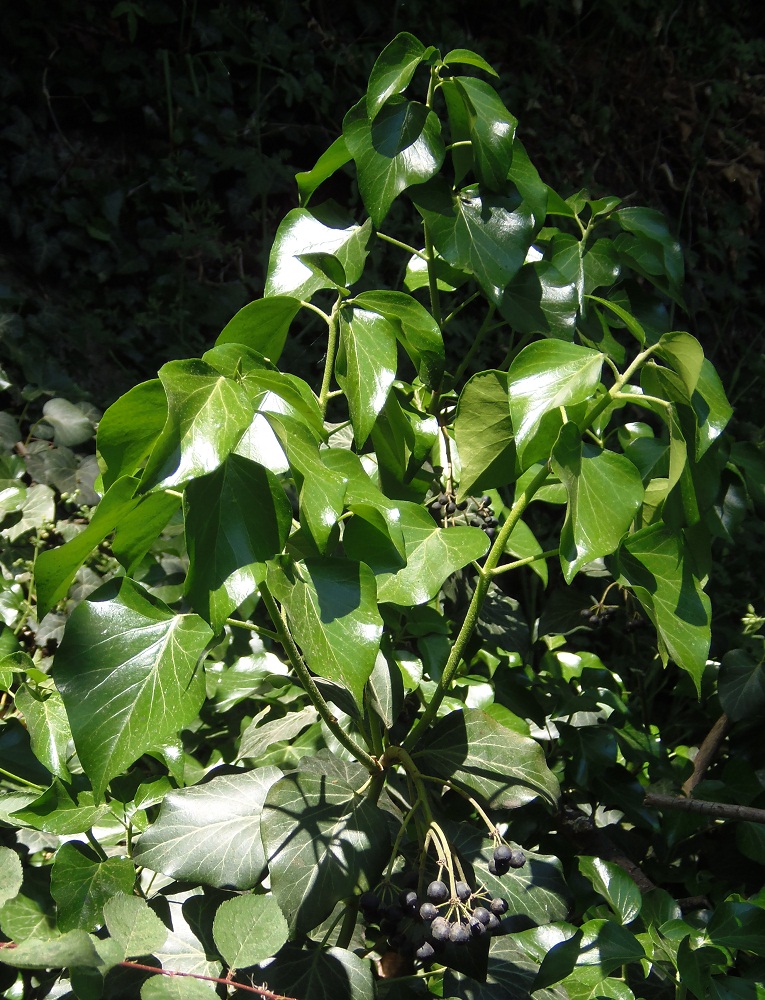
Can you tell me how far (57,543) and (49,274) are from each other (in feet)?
3.05

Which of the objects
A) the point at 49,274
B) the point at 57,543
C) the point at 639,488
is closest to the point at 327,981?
the point at 639,488

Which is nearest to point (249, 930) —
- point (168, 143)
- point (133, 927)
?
point (133, 927)

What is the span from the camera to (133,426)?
1.99ft

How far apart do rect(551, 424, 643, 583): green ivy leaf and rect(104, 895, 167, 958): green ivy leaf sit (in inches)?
17.1

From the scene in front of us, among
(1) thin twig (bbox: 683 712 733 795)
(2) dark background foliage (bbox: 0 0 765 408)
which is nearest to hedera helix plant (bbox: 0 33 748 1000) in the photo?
(1) thin twig (bbox: 683 712 733 795)

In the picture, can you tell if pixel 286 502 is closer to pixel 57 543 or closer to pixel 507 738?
pixel 507 738

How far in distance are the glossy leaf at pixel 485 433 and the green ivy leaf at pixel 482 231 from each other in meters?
0.10

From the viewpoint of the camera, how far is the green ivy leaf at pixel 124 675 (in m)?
0.64

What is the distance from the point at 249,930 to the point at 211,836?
0.54 feet

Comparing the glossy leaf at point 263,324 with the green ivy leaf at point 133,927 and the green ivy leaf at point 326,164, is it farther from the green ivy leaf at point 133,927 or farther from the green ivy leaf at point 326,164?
the green ivy leaf at point 133,927

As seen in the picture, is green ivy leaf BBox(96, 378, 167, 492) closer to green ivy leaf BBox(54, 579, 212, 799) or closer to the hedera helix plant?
the hedera helix plant

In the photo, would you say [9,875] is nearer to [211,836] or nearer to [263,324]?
[211,836]

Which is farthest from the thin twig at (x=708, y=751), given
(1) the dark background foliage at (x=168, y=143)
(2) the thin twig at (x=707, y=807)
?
(1) the dark background foliage at (x=168, y=143)

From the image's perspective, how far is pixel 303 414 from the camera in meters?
0.63
